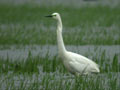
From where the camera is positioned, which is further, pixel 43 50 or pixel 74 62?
pixel 43 50

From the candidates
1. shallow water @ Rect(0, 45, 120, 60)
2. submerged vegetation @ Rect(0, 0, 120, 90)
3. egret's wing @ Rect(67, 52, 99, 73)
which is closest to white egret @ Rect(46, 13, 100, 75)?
egret's wing @ Rect(67, 52, 99, 73)

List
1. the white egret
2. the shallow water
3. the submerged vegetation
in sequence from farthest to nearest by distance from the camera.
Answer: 1. the shallow water
2. the white egret
3. the submerged vegetation

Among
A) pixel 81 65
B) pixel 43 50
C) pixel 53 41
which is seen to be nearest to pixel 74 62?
pixel 81 65

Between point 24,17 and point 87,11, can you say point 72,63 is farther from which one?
point 87,11

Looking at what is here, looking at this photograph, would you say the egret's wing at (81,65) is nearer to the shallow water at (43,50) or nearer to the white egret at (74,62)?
the white egret at (74,62)

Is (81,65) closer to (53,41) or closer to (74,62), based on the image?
(74,62)

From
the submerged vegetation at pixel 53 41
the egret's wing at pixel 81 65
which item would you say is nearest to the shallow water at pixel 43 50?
the submerged vegetation at pixel 53 41

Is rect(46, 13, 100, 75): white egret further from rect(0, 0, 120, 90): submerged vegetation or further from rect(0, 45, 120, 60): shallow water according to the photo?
rect(0, 45, 120, 60): shallow water

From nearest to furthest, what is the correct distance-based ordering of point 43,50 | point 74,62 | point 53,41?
point 74,62 < point 43,50 < point 53,41

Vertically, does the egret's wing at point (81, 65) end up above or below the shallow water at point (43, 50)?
above

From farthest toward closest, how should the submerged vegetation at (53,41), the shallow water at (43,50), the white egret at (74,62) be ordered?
1. the shallow water at (43,50)
2. the white egret at (74,62)
3. the submerged vegetation at (53,41)

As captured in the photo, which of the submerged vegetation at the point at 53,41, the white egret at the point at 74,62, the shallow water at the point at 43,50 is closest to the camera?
the submerged vegetation at the point at 53,41

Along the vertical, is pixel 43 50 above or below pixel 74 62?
below

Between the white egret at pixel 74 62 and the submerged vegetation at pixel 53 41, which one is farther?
the white egret at pixel 74 62
